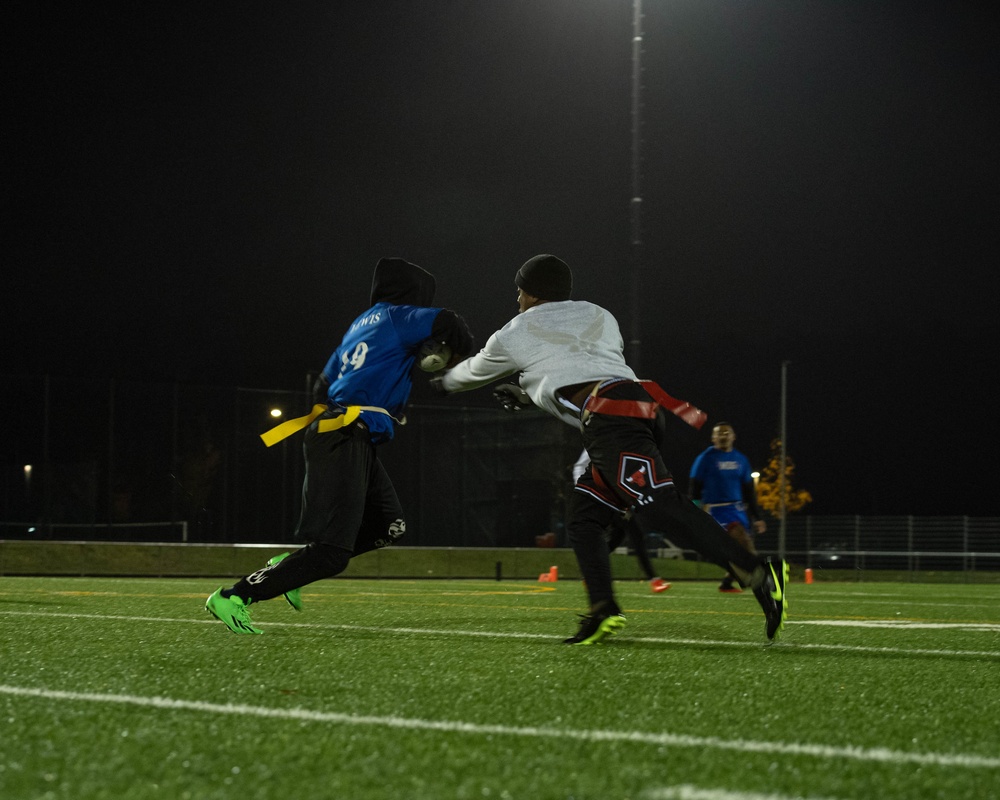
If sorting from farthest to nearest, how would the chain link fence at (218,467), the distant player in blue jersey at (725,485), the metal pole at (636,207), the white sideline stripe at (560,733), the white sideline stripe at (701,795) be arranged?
the chain link fence at (218,467) < the metal pole at (636,207) < the distant player in blue jersey at (725,485) < the white sideline stripe at (560,733) < the white sideline stripe at (701,795)

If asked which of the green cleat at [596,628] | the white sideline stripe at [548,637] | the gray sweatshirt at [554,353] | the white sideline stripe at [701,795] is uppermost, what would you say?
the gray sweatshirt at [554,353]

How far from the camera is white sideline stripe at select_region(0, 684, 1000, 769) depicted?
3.03 metres

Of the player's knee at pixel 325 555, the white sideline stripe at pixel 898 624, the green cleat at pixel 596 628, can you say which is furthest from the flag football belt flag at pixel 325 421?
the white sideline stripe at pixel 898 624

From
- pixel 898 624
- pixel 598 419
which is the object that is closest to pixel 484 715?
pixel 598 419

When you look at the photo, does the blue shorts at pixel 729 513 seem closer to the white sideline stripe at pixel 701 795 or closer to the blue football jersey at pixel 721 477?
Answer: the blue football jersey at pixel 721 477

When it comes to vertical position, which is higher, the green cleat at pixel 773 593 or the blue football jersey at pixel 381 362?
the blue football jersey at pixel 381 362

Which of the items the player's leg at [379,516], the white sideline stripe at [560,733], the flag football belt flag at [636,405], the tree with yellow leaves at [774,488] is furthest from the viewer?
the tree with yellow leaves at [774,488]

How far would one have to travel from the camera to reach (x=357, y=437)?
251 inches

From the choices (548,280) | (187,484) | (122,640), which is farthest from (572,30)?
(122,640)

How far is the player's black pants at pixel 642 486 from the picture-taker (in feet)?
19.1

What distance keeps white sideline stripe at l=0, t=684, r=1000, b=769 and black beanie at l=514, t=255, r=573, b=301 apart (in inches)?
128

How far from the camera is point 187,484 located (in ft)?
85.8

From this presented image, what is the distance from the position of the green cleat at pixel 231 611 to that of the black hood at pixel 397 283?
176 cm

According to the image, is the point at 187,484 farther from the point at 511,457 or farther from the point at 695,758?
the point at 695,758
